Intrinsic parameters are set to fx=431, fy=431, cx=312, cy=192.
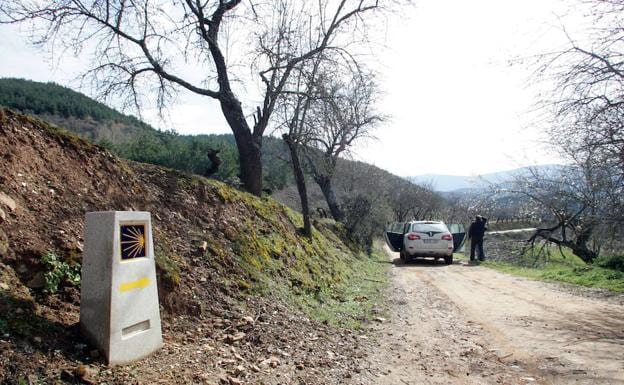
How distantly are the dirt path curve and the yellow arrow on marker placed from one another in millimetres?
2193

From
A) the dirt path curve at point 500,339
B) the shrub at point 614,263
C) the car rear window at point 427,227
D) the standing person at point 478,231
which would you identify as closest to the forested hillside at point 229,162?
the car rear window at point 427,227

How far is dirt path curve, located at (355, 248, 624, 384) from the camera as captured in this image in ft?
14.0

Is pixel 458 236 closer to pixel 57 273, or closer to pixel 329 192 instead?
pixel 329 192

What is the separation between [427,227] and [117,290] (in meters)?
14.5

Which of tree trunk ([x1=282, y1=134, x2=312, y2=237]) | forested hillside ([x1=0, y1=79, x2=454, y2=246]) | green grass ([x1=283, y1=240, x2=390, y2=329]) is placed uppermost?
forested hillside ([x1=0, y1=79, x2=454, y2=246])

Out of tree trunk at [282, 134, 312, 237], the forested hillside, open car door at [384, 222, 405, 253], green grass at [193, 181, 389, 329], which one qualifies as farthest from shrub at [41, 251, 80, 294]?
open car door at [384, 222, 405, 253]

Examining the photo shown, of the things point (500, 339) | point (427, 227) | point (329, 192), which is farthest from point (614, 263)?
point (329, 192)

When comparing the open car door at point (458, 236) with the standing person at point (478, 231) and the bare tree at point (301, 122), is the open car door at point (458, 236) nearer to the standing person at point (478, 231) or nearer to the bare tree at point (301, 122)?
the standing person at point (478, 231)

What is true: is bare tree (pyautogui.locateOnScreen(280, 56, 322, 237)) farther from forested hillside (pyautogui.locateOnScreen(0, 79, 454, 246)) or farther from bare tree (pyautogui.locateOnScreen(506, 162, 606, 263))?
bare tree (pyautogui.locateOnScreen(506, 162, 606, 263))

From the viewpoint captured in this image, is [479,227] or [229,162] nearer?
[479,227]

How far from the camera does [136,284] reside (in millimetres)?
3498

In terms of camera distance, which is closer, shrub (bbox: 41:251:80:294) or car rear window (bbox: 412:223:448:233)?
shrub (bbox: 41:251:80:294)

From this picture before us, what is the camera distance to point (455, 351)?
16.7 feet

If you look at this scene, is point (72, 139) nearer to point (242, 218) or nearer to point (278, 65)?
point (242, 218)
